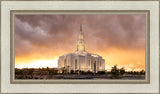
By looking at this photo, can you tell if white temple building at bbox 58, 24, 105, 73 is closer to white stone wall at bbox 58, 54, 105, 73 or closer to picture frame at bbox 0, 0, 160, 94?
white stone wall at bbox 58, 54, 105, 73

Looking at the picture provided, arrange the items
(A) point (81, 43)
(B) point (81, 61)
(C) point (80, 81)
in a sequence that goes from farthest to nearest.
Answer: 1. (B) point (81, 61)
2. (A) point (81, 43)
3. (C) point (80, 81)

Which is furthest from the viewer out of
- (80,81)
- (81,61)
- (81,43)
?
(81,61)

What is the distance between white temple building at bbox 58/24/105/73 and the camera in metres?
5.59

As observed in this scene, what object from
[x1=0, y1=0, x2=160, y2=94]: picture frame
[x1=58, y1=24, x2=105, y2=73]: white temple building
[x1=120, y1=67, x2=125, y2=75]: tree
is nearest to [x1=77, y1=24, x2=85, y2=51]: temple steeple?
[x1=58, y1=24, x2=105, y2=73]: white temple building

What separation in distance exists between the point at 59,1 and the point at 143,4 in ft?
6.02

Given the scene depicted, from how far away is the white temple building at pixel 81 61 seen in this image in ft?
18.3

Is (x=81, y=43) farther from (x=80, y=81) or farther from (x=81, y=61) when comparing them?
(x=80, y=81)

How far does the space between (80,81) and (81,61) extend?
0.54 m

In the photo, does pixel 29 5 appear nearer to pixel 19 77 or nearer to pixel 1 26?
pixel 1 26

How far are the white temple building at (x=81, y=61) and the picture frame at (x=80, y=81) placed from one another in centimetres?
38

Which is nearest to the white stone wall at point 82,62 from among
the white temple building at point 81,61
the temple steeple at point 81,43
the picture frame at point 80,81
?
A: the white temple building at point 81,61

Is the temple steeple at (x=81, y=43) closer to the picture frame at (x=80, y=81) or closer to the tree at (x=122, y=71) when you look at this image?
the picture frame at (x=80, y=81)

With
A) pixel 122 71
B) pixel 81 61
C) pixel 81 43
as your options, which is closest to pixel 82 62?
pixel 81 61

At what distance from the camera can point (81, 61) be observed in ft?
18.9
